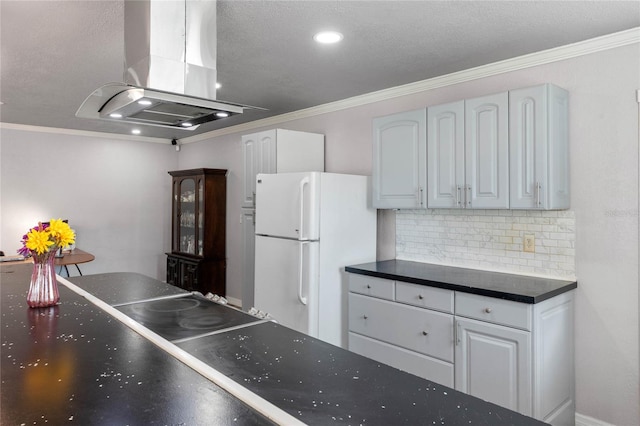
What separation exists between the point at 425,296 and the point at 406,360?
488 mm

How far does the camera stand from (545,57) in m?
2.82

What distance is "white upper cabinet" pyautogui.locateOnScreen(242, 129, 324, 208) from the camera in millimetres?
4160

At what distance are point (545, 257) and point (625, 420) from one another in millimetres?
1022

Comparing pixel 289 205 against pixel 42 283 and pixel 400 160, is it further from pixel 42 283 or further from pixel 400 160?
pixel 42 283

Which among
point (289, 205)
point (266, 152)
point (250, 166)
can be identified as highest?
point (266, 152)

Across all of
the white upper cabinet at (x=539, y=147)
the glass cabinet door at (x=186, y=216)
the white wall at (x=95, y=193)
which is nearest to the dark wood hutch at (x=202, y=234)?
the glass cabinet door at (x=186, y=216)

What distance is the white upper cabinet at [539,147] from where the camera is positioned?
2545 millimetres

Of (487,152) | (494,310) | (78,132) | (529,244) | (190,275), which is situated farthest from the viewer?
(78,132)

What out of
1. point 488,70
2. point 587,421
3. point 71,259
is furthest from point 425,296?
point 71,259

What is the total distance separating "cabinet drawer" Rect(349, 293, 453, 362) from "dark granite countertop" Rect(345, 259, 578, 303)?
0.20m

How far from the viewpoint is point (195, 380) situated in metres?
1.18

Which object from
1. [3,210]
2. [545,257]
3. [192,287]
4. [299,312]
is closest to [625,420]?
[545,257]

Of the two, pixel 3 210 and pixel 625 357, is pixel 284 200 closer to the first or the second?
pixel 625 357

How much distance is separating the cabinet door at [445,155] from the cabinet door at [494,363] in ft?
2.87
